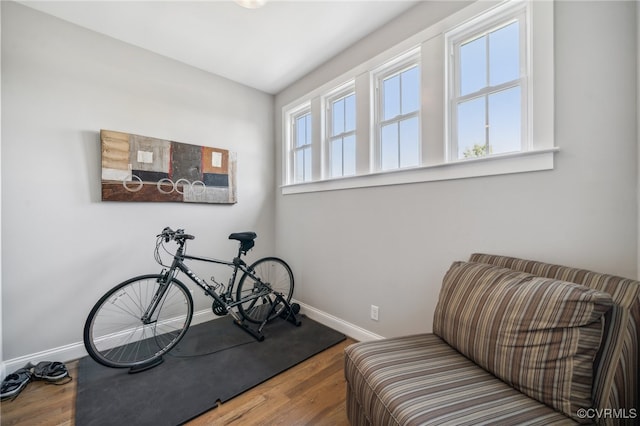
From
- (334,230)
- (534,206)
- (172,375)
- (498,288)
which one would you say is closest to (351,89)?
(334,230)

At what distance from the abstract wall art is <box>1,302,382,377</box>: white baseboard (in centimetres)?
128

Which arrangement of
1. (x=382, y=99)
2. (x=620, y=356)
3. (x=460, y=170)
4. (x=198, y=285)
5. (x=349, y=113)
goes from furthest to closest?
A: (x=349, y=113)
(x=198, y=285)
(x=382, y=99)
(x=460, y=170)
(x=620, y=356)

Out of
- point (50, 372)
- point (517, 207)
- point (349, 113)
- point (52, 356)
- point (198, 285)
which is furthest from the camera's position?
point (349, 113)

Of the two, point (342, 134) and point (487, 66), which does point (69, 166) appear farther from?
point (487, 66)

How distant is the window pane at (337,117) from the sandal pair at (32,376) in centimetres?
305

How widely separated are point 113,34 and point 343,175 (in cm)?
247

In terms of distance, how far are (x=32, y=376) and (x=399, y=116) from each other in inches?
137

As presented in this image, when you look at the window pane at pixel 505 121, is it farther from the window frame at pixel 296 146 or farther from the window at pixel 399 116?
the window frame at pixel 296 146

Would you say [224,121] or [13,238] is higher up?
[224,121]

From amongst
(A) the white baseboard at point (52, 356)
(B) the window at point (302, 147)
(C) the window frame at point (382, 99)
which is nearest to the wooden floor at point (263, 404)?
(A) the white baseboard at point (52, 356)

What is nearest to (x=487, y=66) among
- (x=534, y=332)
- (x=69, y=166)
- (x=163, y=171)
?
(x=534, y=332)

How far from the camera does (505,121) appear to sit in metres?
1.63

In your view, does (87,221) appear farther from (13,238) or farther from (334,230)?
(334,230)

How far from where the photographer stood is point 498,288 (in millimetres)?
1207
